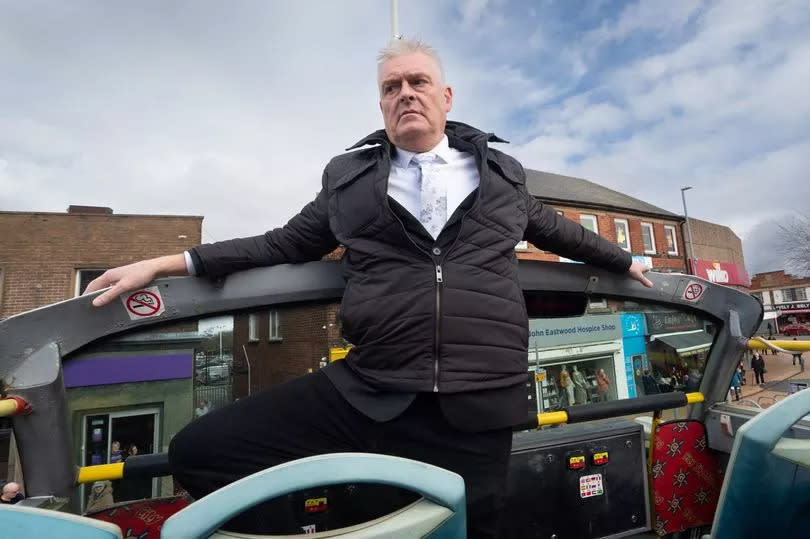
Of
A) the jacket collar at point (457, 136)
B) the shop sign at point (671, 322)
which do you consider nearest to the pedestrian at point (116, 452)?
the jacket collar at point (457, 136)

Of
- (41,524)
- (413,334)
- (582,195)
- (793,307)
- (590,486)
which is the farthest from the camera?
(793,307)

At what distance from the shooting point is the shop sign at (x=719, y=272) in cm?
2822

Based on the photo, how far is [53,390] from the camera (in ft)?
5.16

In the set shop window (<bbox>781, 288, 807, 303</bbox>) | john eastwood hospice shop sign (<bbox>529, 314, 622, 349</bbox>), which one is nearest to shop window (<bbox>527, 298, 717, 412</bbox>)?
john eastwood hospice shop sign (<bbox>529, 314, 622, 349</bbox>)

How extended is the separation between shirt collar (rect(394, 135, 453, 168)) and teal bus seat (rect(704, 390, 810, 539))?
3.68 ft

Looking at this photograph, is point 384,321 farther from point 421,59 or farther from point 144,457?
point 144,457

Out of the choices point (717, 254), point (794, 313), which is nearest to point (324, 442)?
point (717, 254)

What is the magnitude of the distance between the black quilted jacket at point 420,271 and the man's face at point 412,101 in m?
0.08

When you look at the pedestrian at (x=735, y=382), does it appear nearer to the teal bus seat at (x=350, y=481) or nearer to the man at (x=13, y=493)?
the teal bus seat at (x=350, y=481)

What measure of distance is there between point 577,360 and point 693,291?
2.60ft

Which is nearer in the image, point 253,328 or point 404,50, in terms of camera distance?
point 404,50

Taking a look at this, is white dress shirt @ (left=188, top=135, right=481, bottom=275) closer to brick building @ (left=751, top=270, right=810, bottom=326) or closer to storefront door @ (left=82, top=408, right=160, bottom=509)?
storefront door @ (left=82, top=408, right=160, bottom=509)

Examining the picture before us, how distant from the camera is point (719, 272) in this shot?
29141 millimetres

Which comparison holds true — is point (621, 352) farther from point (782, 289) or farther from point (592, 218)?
point (782, 289)
